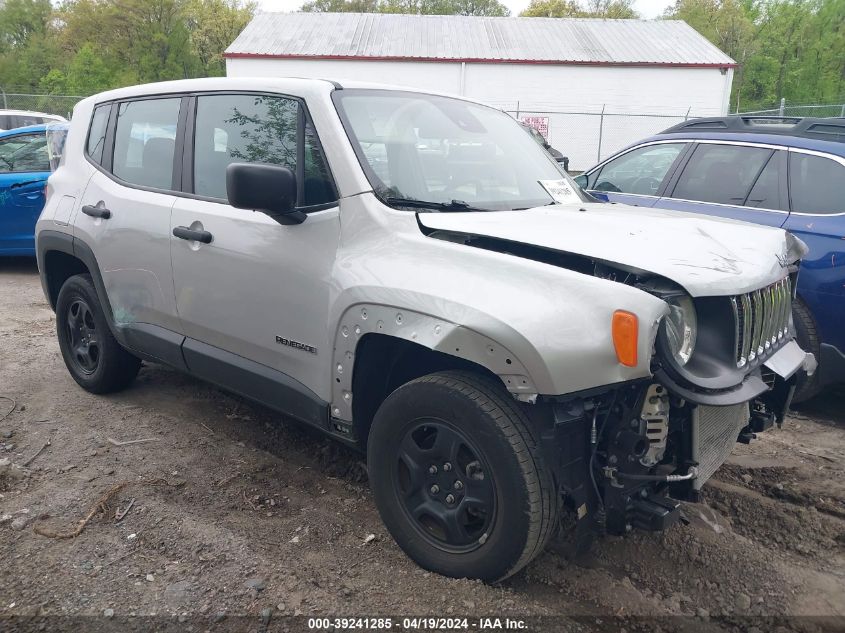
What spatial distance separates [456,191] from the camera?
3076 mm

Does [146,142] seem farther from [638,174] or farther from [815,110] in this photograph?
[815,110]

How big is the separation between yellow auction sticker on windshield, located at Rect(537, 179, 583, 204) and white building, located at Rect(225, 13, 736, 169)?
2145 centimetres

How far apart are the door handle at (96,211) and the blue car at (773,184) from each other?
3.87 meters

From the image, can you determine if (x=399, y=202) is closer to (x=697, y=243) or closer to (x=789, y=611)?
(x=697, y=243)

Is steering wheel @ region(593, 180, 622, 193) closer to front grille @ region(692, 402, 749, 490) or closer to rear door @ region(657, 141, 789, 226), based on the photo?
rear door @ region(657, 141, 789, 226)

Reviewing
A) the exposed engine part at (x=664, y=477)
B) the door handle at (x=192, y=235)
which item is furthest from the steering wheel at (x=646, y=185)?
the door handle at (x=192, y=235)

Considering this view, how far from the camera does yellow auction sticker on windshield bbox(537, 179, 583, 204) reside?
3.48 m

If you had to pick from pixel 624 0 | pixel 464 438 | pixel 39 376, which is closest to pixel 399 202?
pixel 464 438

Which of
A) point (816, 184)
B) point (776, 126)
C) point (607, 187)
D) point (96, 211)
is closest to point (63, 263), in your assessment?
point (96, 211)

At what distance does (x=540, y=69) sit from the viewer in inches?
1019

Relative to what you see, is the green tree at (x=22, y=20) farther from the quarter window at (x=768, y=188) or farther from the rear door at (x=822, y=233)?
the rear door at (x=822, y=233)

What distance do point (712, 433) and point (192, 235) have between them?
2.56 metres

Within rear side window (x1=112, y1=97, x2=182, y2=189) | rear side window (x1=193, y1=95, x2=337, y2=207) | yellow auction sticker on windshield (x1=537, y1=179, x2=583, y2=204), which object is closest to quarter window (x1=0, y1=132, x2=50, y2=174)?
rear side window (x1=112, y1=97, x2=182, y2=189)

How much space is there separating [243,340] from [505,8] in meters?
65.9
